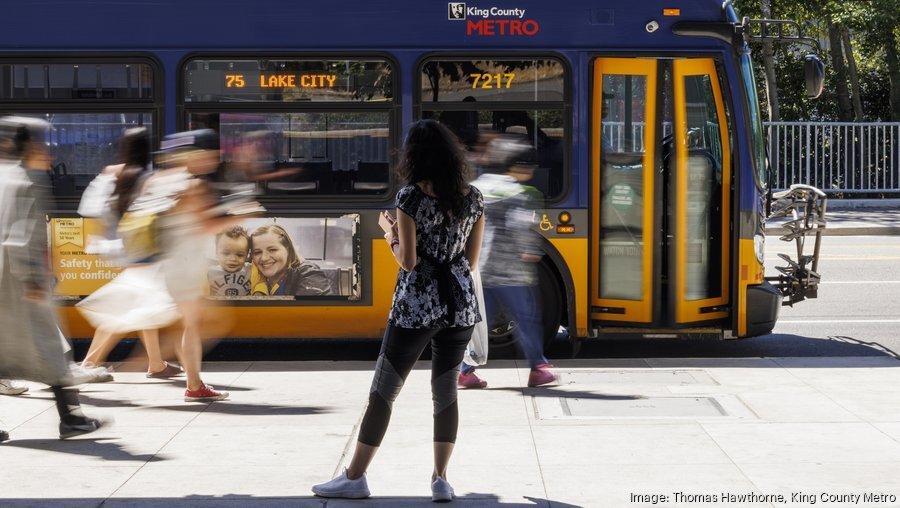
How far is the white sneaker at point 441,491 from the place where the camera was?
5.50 m

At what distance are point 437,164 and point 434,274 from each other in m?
0.48

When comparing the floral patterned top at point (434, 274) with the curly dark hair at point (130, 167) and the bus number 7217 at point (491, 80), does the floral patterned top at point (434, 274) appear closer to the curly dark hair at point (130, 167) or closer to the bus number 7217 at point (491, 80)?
the curly dark hair at point (130, 167)

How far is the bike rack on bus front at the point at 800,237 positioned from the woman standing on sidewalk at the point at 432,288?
16.3 ft

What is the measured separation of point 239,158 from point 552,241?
245cm

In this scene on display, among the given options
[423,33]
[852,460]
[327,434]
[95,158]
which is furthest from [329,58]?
[852,460]

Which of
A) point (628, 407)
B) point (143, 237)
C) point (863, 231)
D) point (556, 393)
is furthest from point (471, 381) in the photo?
point (863, 231)

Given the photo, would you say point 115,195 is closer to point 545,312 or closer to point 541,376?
point 541,376

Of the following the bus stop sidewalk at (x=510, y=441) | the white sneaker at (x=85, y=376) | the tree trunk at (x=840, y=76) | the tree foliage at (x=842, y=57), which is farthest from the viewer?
the tree trunk at (x=840, y=76)

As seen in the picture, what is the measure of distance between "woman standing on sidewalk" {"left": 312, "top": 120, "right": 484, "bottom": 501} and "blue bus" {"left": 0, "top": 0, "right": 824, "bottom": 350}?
384 cm

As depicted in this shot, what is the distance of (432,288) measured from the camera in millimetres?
5402

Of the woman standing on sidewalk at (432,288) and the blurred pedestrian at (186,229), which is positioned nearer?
the woman standing on sidewalk at (432,288)

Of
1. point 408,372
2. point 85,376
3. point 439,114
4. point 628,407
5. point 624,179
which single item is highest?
point 439,114

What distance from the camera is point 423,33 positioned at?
9.44 m

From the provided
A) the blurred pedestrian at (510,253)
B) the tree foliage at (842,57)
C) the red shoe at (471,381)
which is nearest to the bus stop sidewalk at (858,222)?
A: the tree foliage at (842,57)
